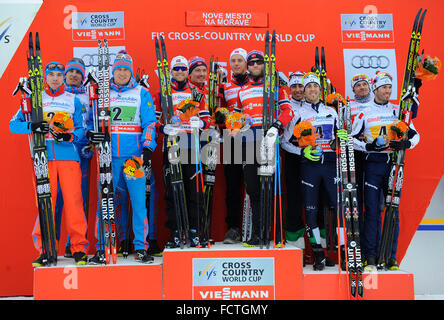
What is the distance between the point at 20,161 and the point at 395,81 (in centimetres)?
442

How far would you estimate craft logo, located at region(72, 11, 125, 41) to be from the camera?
5328mm

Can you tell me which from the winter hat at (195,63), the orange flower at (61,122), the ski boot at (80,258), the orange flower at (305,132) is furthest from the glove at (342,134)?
the ski boot at (80,258)

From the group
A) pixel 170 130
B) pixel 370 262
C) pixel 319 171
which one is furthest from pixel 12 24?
pixel 370 262

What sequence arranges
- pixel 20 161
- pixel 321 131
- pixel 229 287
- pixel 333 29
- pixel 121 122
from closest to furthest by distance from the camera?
pixel 229 287 → pixel 121 122 → pixel 321 131 → pixel 20 161 → pixel 333 29

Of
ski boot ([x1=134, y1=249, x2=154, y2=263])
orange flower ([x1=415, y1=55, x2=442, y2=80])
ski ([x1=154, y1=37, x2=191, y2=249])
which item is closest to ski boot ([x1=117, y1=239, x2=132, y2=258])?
ski boot ([x1=134, y1=249, x2=154, y2=263])

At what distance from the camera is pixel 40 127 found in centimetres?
Result: 407

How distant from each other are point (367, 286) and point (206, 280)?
139 centimetres

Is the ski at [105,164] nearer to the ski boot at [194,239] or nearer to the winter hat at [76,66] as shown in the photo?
the winter hat at [76,66]

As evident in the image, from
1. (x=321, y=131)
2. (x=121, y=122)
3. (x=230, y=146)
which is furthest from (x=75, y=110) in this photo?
(x=321, y=131)

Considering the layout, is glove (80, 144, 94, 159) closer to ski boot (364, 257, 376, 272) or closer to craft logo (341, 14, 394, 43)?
ski boot (364, 257, 376, 272)

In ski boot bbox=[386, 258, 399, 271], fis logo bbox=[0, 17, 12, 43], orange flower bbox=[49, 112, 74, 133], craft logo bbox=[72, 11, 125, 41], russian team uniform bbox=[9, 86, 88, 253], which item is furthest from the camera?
craft logo bbox=[72, 11, 125, 41]

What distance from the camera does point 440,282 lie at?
5508mm

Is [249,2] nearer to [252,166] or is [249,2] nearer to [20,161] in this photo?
[252,166]

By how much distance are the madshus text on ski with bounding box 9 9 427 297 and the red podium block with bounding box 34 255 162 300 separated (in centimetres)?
17
